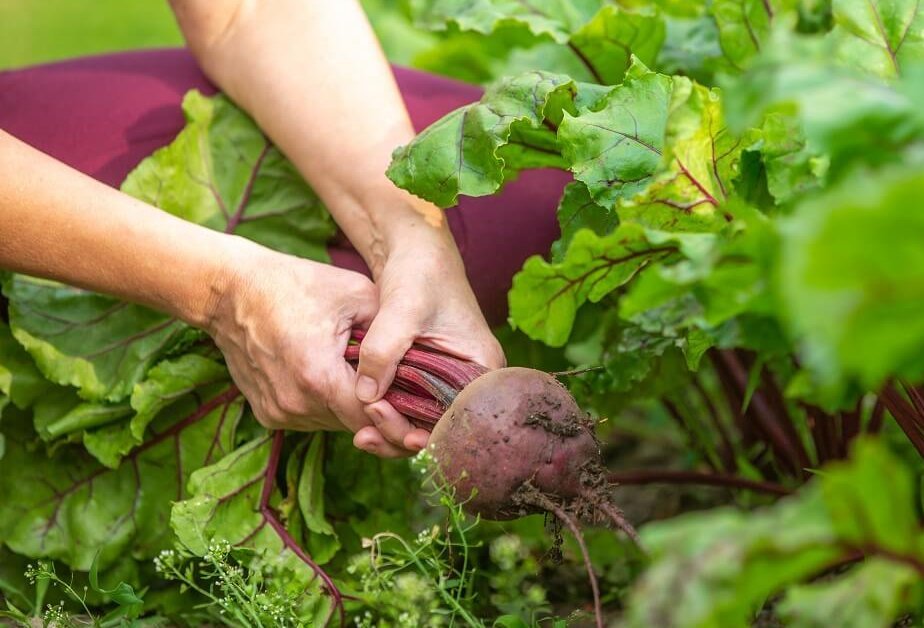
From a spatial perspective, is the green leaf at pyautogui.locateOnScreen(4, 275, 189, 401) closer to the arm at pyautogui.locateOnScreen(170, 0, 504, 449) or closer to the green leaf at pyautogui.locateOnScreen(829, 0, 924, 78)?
the arm at pyautogui.locateOnScreen(170, 0, 504, 449)

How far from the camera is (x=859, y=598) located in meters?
1.02

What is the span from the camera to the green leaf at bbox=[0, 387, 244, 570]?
7.19 ft

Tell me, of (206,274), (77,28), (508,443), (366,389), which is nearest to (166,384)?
(206,274)

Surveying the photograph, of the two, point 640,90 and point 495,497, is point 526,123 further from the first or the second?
point 495,497

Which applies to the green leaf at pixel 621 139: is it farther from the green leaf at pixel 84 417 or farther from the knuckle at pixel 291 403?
the green leaf at pixel 84 417

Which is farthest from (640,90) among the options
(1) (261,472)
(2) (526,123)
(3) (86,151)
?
(3) (86,151)

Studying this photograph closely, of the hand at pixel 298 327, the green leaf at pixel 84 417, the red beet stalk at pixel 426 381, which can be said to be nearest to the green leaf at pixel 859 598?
the red beet stalk at pixel 426 381

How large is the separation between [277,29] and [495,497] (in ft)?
3.84

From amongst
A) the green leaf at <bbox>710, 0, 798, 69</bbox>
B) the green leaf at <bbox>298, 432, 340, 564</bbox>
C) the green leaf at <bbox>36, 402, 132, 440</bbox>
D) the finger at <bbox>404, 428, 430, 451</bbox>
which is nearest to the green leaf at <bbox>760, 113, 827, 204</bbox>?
the green leaf at <bbox>710, 0, 798, 69</bbox>

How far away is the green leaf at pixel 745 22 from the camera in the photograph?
2289 mm

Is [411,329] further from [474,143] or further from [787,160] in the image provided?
[787,160]

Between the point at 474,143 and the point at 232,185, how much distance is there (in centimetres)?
69

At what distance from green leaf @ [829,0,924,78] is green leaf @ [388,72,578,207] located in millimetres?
474

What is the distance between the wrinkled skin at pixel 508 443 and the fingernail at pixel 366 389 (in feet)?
0.44
